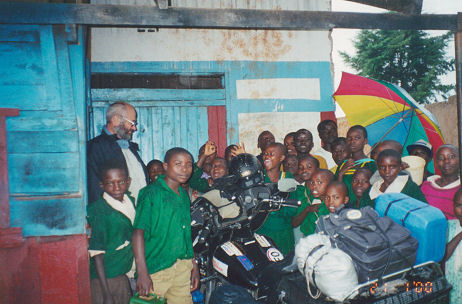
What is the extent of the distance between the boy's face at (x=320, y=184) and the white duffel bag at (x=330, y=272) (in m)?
1.02

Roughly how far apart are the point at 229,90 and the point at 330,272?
13.9 ft

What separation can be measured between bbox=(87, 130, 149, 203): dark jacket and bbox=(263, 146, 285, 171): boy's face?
149cm

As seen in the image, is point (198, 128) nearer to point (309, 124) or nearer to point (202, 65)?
point (202, 65)

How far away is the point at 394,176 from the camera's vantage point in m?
3.23

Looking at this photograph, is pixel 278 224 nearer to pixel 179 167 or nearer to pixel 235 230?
pixel 235 230

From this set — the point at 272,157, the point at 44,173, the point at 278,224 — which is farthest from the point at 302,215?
the point at 44,173

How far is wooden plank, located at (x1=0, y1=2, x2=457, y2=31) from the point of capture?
8.81 ft

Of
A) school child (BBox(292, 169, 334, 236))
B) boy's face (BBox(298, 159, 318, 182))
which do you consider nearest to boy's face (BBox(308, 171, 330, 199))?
school child (BBox(292, 169, 334, 236))

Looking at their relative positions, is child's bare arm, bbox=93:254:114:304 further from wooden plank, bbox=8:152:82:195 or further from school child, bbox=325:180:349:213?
school child, bbox=325:180:349:213

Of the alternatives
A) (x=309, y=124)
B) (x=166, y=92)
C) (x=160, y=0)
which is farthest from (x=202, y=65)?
(x=160, y=0)

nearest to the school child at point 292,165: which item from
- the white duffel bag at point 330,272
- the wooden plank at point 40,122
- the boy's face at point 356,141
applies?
the boy's face at point 356,141

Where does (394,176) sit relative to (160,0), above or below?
below

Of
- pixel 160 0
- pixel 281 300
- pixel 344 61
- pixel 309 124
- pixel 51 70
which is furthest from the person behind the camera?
pixel 344 61

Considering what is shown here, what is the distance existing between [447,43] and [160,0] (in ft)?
62.5
